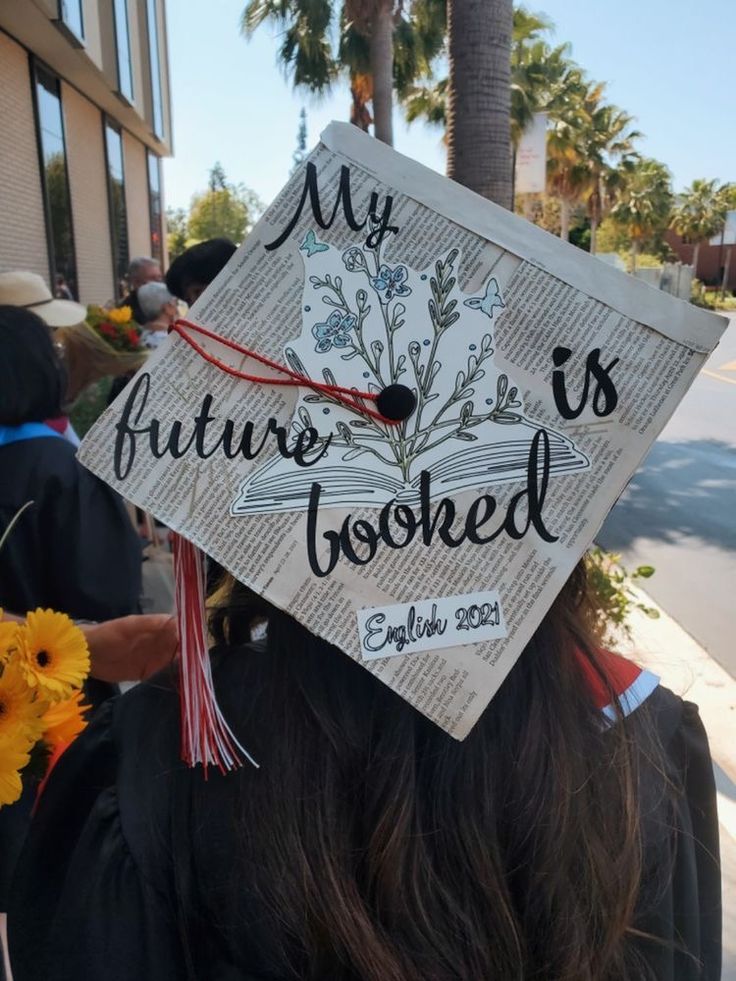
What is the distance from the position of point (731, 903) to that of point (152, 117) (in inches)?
795

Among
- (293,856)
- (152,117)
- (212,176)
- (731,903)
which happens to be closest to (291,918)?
(293,856)

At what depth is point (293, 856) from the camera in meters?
0.83

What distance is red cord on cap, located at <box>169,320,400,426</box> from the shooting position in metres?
0.87

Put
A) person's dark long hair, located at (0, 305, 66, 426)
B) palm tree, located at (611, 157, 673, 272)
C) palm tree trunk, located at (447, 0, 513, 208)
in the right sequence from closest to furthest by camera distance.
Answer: person's dark long hair, located at (0, 305, 66, 426) < palm tree trunk, located at (447, 0, 513, 208) < palm tree, located at (611, 157, 673, 272)

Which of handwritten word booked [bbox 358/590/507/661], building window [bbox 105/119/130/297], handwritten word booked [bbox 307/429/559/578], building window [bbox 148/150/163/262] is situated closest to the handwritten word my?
handwritten word booked [bbox 307/429/559/578]

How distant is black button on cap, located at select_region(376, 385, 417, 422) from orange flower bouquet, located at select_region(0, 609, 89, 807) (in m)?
0.51

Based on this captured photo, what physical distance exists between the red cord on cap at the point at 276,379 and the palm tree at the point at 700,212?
190 ft

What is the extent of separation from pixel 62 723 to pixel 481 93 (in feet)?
10.1

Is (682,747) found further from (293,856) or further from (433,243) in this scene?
(433,243)

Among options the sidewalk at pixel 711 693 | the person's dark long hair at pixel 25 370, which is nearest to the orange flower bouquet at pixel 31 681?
the person's dark long hair at pixel 25 370

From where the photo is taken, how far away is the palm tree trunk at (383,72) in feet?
32.4

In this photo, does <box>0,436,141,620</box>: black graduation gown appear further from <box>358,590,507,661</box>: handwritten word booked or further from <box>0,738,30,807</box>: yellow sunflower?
<box>358,590,507,661</box>: handwritten word booked

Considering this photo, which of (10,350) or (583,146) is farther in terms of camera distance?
(583,146)

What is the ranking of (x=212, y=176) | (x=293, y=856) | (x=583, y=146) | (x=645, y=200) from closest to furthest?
(x=293, y=856)
(x=583, y=146)
(x=645, y=200)
(x=212, y=176)
